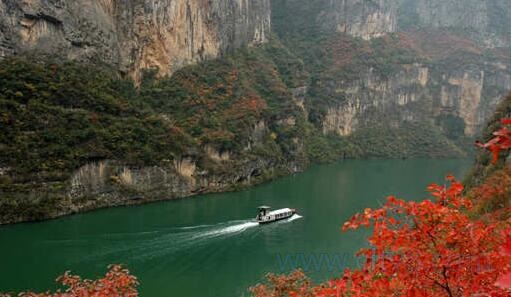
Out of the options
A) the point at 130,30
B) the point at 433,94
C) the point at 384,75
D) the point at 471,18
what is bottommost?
the point at 433,94

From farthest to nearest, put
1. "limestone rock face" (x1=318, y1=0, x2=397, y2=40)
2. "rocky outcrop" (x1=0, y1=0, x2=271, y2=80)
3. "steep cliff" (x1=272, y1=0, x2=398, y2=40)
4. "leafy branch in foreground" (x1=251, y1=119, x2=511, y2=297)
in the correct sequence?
"limestone rock face" (x1=318, y1=0, x2=397, y2=40) < "steep cliff" (x1=272, y1=0, x2=398, y2=40) < "rocky outcrop" (x1=0, y1=0, x2=271, y2=80) < "leafy branch in foreground" (x1=251, y1=119, x2=511, y2=297)

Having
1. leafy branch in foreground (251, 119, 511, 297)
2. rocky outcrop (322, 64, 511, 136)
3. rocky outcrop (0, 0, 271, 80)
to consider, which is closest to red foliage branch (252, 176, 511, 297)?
leafy branch in foreground (251, 119, 511, 297)

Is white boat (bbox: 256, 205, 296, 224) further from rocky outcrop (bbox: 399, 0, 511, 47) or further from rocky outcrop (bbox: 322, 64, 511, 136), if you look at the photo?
rocky outcrop (bbox: 399, 0, 511, 47)

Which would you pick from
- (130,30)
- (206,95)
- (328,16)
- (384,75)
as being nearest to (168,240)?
(206,95)

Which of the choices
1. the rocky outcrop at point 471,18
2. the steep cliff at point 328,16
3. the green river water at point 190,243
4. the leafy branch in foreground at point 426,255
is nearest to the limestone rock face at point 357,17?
the steep cliff at point 328,16

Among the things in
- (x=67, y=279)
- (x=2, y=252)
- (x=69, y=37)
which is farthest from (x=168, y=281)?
(x=69, y=37)

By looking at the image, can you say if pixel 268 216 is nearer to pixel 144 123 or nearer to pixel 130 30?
pixel 144 123

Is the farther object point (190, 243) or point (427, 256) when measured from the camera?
point (190, 243)
